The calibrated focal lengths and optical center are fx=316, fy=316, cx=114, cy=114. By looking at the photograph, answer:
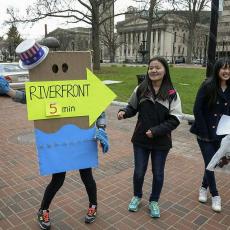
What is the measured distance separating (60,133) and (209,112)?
1.65 metres

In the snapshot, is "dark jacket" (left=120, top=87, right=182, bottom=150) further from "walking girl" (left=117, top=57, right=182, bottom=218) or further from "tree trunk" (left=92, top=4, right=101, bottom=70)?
"tree trunk" (left=92, top=4, right=101, bottom=70)

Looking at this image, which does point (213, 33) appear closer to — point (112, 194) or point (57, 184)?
point (112, 194)

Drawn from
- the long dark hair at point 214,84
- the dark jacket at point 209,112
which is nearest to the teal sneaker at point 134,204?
the dark jacket at point 209,112

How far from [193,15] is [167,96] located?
45.8m

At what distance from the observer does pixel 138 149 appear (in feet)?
11.1

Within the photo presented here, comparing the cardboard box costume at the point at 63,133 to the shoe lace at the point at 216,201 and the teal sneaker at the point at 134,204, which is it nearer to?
the teal sneaker at the point at 134,204

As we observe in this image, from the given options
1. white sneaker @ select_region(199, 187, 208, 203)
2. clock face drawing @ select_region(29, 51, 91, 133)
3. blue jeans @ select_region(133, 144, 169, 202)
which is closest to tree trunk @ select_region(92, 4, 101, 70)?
white sneaker @ select_region(199, 187, 208, 203)

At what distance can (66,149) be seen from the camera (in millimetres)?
3002

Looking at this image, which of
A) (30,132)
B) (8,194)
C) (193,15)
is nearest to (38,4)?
(30,132)

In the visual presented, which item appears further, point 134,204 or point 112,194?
point 112,194

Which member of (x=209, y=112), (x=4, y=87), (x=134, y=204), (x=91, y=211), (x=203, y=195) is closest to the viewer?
(x=4, y=87)

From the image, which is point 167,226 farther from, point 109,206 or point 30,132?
point 30,132

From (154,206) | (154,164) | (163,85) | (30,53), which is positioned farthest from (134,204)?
(30,53)

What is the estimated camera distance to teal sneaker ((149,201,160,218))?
3.46 m
